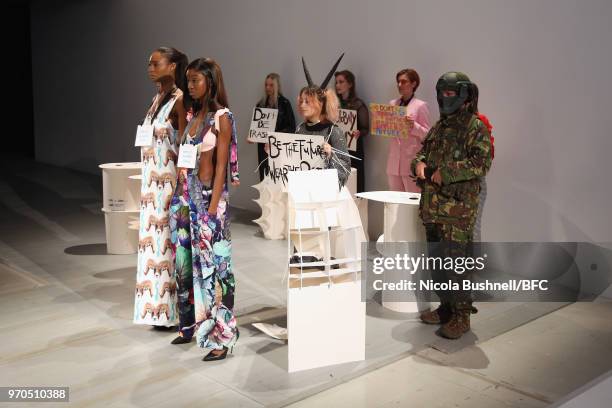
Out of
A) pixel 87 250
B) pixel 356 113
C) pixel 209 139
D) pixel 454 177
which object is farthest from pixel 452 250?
Result: pixel 87 250

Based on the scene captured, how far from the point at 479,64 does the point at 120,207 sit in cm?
318

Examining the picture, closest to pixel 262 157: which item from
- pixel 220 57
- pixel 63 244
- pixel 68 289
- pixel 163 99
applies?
pixel 220 57

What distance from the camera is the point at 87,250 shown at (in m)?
6.45

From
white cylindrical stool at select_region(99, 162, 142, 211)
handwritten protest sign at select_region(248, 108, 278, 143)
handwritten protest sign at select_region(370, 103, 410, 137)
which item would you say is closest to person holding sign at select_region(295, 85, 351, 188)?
handwritten protest sign at select_region(370, 103, 410, 137)

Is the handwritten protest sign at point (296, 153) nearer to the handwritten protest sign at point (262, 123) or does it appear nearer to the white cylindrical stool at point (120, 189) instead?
the white cylindrical stool at point (120, 189)

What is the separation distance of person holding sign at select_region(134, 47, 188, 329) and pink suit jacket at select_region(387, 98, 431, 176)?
7.76 feet

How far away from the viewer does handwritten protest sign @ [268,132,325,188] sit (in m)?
4.41

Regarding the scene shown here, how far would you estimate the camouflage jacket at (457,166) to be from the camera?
4.08m

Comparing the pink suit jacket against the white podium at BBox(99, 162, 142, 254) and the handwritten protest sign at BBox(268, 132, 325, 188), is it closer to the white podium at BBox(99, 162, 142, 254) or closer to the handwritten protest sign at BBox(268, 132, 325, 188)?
the handwritten protest sign at BBox(268, 132, 325, 188)

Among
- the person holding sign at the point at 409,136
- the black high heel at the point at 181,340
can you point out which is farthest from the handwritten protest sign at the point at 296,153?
the person holding sign at the point at 409,136

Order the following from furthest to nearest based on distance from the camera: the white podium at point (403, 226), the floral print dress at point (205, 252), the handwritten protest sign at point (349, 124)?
1. the handwritten protest sign at point (349, 124)
2. the white podium at point (403, 226)
3. the floral print dress at point (205, 252)

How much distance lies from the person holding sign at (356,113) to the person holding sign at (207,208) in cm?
271

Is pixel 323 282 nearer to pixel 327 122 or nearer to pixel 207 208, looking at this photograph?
pixel 207 208

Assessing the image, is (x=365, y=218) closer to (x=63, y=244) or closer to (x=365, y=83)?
(x=365, y=83)
